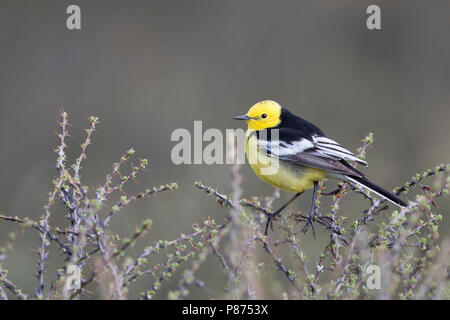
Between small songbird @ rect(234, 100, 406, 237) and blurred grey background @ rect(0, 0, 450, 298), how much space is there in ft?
9.37

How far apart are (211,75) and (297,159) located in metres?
5.11

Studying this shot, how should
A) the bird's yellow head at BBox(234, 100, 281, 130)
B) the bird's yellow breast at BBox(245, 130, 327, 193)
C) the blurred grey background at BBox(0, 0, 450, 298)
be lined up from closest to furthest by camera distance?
the bird's yellow breast at BBox(245, 130, 327, 193), the bird's yellow head at BBox(234, 100, 281, 130), the blurred grey background at BBox(0, 0, 450, 298)

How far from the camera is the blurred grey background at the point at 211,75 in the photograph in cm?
821

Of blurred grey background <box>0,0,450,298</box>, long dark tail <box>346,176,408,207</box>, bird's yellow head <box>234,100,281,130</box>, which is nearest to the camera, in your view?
long dark tail <box>346,176,408,207</box>

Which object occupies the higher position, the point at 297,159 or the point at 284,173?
the point at 297,159

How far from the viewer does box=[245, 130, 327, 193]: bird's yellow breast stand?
4.43 metres

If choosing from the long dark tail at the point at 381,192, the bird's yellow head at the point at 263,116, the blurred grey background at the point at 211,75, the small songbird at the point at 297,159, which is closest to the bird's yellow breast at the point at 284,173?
the small songbird at the point at 297,159

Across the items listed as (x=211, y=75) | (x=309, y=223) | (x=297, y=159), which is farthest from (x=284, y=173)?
(x=211, y=75)

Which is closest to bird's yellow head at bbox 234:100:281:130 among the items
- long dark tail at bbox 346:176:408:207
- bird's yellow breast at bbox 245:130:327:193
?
bird's yellow breast at bbox 245:130:327:193

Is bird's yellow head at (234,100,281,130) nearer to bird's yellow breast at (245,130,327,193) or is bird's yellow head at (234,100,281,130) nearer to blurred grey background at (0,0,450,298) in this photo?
bird's yellow breast at (245,130,327,193)

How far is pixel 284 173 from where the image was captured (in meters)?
4.44

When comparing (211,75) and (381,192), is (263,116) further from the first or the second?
(211,75)
